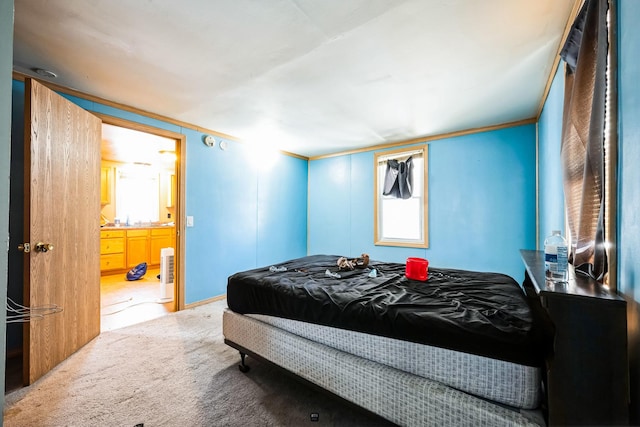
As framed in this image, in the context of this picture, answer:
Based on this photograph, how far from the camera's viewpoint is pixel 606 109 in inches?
44.9

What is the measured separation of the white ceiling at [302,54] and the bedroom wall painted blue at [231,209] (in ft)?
2.18

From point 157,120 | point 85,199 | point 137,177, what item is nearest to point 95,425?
point 85,199

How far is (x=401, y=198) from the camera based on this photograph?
420cm

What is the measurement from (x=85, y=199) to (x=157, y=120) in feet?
4.09

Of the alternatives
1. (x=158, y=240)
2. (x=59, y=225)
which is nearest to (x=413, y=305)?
(x=59, y=225)

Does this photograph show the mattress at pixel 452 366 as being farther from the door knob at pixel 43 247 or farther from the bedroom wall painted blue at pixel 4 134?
the door knob at pixel 43 247

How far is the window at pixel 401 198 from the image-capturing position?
13.3ft

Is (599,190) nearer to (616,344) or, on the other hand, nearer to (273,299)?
(616,344)

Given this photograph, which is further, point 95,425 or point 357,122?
point 357,122

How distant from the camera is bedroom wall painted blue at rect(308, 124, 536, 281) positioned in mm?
3230

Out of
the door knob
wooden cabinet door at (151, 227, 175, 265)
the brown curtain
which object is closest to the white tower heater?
the door knob

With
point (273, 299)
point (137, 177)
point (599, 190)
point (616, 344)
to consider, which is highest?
point (137, 177)

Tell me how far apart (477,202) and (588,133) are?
99.4 inches

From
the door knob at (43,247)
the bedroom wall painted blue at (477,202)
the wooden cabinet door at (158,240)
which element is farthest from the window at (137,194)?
the bedroom wall painted blue at (477,202)
